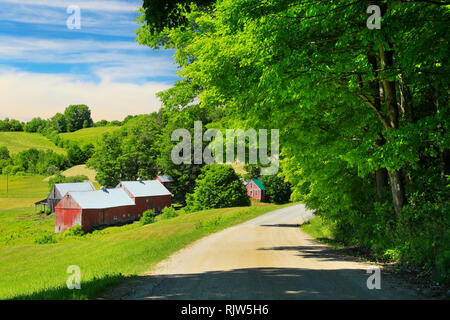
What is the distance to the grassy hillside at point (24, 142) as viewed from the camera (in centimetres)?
16425

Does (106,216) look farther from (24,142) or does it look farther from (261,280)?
(24,142)

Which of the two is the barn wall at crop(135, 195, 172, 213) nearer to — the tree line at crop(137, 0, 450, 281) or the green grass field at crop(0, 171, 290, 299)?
the green grass field at crop(0, 171, 290, 299)

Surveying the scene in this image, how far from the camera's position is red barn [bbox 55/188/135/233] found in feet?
182

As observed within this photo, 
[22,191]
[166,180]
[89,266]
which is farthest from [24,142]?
[89,266]

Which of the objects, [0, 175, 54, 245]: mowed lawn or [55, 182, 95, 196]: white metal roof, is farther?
[55, 182, 95, 196]: white metal roof

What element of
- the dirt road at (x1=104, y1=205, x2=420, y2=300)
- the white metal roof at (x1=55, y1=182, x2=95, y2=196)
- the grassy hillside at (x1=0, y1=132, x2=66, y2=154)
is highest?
the grassy hillside at (x1=0, y1=132, x2=66, y2=154)

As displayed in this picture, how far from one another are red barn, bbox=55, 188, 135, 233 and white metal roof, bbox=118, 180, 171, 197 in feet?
13.5

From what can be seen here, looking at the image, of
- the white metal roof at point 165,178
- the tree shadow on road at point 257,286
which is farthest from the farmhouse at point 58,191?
the tree shadow on road at point 257,286

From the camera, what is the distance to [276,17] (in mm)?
9969

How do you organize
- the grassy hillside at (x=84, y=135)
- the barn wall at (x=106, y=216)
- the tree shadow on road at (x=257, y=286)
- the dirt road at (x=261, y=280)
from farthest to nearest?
the grassy hillside at (x=84, y=135)
the barn wall at (x=106, y=216)
the dirt road at (x=261, y=280)
the tree shadow on road at (x=257, y=286)

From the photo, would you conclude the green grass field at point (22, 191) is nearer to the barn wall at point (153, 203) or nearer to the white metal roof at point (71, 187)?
the white metal roof at point (71, 187)

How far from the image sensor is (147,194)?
67188 millimetres

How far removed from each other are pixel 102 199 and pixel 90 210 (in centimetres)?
357

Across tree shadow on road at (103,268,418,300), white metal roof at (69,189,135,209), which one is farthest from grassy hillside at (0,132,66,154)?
tree shadow on road at (103,268,418,300)
